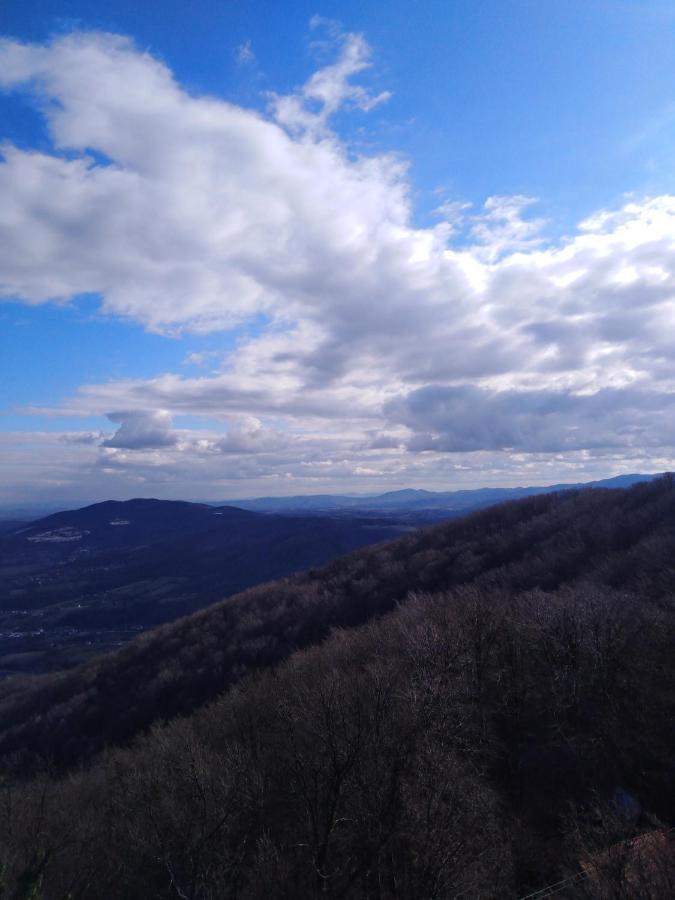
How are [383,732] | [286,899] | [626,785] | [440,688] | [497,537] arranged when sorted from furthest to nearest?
[497,537] → [440,688] → [626,785] → [383,732] → [286,899]

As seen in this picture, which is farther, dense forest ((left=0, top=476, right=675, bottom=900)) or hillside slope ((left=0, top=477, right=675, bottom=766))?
hillside slope ((left=0, top=477, right=675, bottom=766))

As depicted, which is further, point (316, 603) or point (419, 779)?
point (316, 603)

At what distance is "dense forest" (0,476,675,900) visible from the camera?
17562 mm

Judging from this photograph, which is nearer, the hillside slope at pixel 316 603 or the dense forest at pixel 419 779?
the dense forest at pixel 419 779

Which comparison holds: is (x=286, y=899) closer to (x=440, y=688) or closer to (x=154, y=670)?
(x=440, y=688)

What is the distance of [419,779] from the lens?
20.1 m

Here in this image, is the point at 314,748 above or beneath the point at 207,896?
above

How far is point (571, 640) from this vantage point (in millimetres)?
31016

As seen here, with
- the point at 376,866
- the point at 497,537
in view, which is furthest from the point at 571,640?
the point at 497,537

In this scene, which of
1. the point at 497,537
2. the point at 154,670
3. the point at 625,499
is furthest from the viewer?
the point at 497,537

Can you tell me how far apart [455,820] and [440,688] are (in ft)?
28.0

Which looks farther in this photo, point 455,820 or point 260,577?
point 260,577

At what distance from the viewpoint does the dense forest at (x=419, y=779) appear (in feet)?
57.6

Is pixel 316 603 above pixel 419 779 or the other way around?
the other way around
